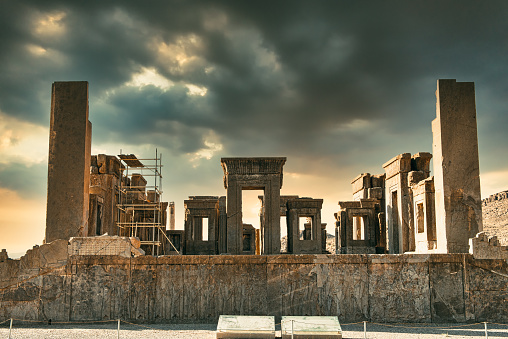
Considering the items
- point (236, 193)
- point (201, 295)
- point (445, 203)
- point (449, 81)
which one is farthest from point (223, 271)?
point (449, 81)

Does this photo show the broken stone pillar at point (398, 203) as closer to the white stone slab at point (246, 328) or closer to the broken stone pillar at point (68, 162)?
the white stone slab at point (246, 328)

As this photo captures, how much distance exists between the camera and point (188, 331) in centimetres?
1020

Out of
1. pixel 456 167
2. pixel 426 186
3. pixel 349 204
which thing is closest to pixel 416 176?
pixel 426 186

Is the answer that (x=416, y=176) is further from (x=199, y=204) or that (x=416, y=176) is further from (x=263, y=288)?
(x=199, y=204)

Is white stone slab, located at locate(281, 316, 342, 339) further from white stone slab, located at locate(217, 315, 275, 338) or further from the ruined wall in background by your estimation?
the ruined wall in background

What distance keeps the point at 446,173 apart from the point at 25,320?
1290 centimetres

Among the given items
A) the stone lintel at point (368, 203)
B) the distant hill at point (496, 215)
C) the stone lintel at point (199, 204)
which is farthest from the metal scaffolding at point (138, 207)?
the distant hill at point (496, 215)

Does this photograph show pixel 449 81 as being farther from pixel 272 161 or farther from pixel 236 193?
pixel 236 193

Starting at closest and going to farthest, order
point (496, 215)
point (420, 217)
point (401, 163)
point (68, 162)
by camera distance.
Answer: point (68, 162), point (420, 217), point (401, 163), point (496, 215)

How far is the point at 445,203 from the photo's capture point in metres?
14.3

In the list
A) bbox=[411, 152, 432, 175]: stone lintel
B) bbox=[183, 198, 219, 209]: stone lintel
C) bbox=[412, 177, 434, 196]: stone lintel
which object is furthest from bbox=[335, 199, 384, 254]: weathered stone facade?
bbox=[183, 198, 219, 209]: stone lintel

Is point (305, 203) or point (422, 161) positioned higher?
point (422, 161)

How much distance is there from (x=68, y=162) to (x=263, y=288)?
764 centimetres

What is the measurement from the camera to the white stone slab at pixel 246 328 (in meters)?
9.20
